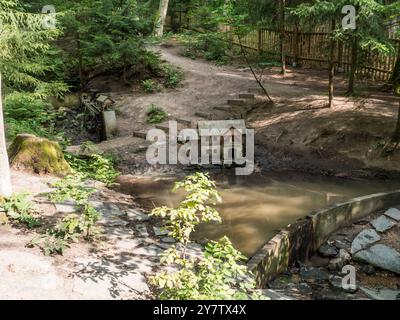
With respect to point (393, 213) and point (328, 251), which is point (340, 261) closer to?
point (328, 251)

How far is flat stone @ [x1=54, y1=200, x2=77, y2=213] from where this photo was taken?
670 cm

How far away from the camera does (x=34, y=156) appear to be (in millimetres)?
8430

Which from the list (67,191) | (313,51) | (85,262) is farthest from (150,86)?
(85,262)

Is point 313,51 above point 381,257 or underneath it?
above

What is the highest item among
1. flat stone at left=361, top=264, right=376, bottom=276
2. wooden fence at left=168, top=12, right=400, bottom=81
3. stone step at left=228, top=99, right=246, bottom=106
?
wooden fence at left=168, top=12, right=400, bottom=81

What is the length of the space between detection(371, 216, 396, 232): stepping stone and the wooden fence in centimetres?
628

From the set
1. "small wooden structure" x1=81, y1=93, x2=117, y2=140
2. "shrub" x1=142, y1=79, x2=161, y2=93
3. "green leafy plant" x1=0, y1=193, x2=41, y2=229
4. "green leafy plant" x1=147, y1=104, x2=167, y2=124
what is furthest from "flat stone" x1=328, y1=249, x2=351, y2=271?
"shrub" x1=142, y1=79, x2=161, y2=93

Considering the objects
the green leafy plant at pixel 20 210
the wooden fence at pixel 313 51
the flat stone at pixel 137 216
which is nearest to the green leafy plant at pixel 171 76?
the wooden fence at pixel 313 51

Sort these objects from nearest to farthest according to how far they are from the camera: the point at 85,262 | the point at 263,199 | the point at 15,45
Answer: the point at 85,262
the point at 15,45
the point at 263,199

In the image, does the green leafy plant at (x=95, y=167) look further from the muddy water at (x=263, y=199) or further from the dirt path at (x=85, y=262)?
the dirt path at (x=85, y=262)

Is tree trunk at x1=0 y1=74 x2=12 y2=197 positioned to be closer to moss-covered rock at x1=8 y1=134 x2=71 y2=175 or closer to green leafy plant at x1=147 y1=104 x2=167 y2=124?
moss-covered rock at x1=8 y1=134 x2=71 y2=175

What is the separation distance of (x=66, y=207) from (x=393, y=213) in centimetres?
628

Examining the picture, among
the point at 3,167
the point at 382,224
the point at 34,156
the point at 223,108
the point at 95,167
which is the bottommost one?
the point at 382,224
